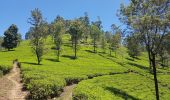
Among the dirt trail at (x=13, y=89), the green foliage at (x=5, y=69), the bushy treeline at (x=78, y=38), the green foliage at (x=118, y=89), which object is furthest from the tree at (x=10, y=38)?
the dirt trail at (x=13, y=89)

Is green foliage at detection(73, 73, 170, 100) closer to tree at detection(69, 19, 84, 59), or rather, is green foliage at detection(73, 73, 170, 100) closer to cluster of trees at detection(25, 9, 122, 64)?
cluster of trees at detection(25, 9, 122, 64)

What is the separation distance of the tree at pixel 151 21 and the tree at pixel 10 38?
272 ft

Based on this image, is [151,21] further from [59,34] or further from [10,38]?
[10,38]

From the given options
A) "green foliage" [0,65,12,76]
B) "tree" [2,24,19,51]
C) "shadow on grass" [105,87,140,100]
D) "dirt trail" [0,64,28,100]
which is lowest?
"shadow on grass" [105,87,140,100]

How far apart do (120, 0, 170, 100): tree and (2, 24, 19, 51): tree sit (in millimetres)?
82882

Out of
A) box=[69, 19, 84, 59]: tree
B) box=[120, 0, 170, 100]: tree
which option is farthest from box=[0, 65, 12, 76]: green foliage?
box=[69, 19, 84, 59]: tree

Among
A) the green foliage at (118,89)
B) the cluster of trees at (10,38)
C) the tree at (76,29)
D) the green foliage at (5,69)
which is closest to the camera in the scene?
the green foliage at (118,89)

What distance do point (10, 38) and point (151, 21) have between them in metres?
88.6

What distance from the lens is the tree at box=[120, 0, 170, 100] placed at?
5788 cm

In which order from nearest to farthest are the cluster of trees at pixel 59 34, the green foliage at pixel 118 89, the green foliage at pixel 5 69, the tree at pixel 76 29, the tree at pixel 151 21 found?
the green foliage at pixel 118 89 < the tree at pixel 151 21 < the green foliage at pixel 5 69 < the cluster of trees at pixel 59 34 < the tree at pixel 76 29

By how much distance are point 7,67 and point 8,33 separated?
66.6 m

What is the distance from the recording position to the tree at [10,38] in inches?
5334

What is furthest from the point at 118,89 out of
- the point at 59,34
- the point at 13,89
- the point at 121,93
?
the point at 59,34

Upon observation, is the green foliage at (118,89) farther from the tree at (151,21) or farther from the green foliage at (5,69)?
the green foliage at (5,69)
